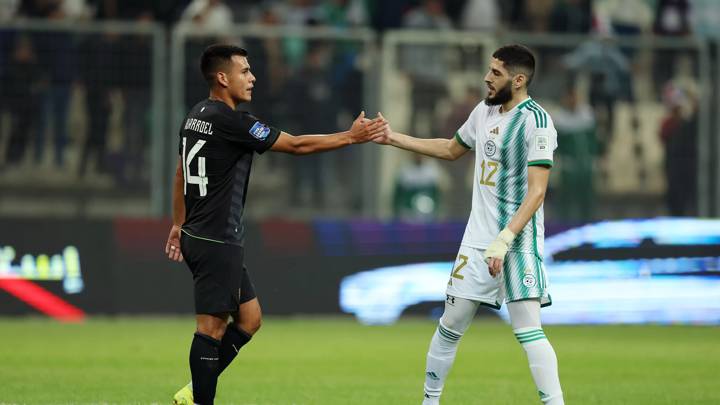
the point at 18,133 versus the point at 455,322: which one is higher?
the point at 18,133

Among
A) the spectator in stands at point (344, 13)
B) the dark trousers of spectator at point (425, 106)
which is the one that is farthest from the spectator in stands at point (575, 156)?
the spectator in stands at point (344, 13)

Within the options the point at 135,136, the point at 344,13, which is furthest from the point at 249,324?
the point at 344,13

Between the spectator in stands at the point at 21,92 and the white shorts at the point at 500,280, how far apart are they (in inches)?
361

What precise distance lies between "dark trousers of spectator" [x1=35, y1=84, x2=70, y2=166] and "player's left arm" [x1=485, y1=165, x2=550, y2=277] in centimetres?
936

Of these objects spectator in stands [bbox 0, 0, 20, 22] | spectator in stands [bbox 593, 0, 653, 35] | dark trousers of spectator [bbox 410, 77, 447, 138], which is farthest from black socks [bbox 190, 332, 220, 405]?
spectator in stands [bbox 593, 0, 653, 35]

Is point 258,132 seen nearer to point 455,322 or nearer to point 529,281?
point 455,322

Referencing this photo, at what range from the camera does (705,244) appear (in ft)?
54.5

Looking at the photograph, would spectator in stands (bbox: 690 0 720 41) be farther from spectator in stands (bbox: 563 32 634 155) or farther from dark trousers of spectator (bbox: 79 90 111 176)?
dark trousers of spectator (bbox: 79 90 111 176)

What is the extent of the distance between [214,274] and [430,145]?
1831mm

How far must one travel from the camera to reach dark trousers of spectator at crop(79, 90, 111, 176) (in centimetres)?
1617

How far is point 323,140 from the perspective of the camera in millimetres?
8359

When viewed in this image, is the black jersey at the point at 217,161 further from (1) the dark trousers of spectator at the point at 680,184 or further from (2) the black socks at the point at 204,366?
(1) the dark trousers of spectator at the point at 680,184

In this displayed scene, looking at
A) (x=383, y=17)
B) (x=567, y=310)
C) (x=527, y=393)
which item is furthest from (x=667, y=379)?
(x=383, y=17)

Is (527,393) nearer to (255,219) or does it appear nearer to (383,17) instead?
(255,219)
